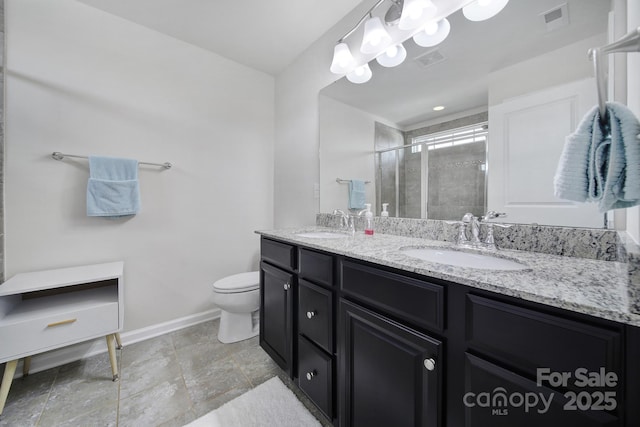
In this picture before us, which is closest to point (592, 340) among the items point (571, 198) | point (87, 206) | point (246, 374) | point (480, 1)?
point (571, 198)

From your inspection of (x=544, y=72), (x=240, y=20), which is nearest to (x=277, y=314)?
(x=544, y=72)

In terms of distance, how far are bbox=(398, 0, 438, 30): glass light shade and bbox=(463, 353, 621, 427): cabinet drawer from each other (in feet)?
5.10

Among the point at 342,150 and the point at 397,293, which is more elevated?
the point at 342,150

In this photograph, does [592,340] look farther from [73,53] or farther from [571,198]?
[73,53]

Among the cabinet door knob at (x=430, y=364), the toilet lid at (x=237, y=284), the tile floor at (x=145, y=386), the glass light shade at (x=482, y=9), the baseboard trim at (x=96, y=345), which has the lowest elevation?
the tile floor at (x=145, y=386)

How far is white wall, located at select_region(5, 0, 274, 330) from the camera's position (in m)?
1.48

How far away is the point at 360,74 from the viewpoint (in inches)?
65.4

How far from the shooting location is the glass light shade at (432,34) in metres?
1.20

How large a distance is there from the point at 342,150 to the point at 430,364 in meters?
1.50

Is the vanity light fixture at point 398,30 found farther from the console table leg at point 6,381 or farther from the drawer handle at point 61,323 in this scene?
the console table leg at point 6,381

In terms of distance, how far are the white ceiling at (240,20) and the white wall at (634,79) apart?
57.0 inches

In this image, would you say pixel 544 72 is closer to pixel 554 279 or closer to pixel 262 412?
pixel 554 279

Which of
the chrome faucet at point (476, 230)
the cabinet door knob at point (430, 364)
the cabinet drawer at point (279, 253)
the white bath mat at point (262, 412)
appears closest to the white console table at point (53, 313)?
the white bath mat at point (262, 412)

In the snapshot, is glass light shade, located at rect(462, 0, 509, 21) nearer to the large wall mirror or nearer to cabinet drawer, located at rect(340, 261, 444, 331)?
the large wall mirror
